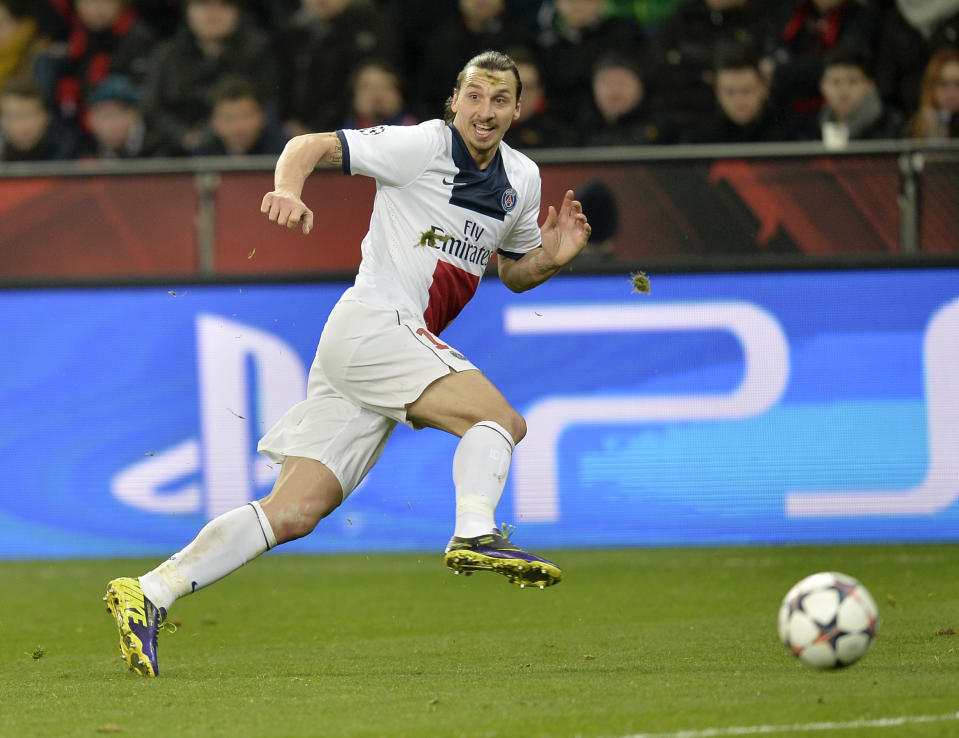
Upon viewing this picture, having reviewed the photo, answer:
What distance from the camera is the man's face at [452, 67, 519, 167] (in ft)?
17.5

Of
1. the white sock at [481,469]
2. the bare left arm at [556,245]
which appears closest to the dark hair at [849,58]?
the bare left arm at [556,245]

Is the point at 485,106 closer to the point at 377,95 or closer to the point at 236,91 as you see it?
the point at 377,95

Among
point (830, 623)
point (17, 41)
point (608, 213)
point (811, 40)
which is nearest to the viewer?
point (830, 623)

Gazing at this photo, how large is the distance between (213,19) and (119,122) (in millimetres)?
1039

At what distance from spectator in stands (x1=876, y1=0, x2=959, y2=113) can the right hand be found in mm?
6010

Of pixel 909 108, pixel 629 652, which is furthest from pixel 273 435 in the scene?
pixel 909 108

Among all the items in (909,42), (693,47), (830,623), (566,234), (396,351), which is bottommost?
(830,623)

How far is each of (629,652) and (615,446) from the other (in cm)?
322

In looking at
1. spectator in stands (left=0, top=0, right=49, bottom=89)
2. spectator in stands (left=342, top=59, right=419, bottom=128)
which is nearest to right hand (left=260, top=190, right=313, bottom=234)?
spectator in stands (left=342, top=59, right=419, bottom=128)

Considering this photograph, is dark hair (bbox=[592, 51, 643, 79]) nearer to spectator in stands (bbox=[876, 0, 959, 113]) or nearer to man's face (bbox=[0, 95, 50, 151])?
spectator in stands (bbox=[876, 0, 959, 113])

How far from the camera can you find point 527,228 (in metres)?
5.75

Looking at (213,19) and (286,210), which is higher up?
(213,19)

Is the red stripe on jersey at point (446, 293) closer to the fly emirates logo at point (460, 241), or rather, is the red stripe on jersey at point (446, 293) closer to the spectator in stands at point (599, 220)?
the fly emirates logo at point (460, 241)

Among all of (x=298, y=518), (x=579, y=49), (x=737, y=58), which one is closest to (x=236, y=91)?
(x=579, y=49)
